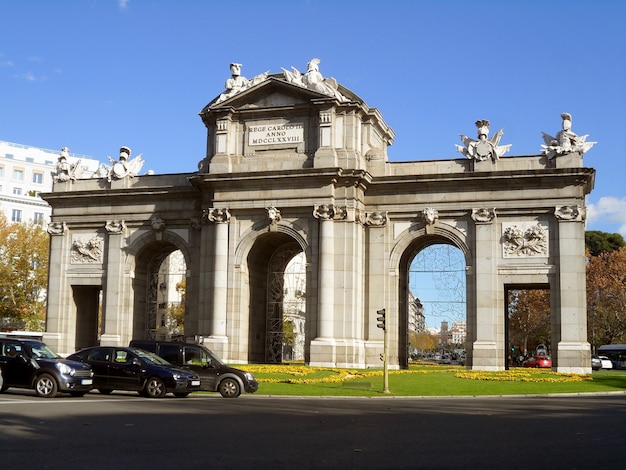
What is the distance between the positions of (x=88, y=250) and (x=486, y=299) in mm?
26254

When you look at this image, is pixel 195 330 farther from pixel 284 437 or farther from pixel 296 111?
pixel 284 437

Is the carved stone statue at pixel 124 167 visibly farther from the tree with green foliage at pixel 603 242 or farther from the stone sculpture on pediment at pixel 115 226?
the tree with green foliage at pixel 603 242

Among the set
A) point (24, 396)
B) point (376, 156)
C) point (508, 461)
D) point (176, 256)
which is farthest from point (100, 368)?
point (176, 256)

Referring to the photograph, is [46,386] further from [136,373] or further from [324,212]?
[324,212]

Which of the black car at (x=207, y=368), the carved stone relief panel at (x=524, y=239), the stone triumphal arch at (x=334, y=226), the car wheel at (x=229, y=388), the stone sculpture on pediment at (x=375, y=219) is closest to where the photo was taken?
the car wheel at (x=229, y=388)

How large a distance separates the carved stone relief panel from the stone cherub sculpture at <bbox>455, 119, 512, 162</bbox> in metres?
4.11

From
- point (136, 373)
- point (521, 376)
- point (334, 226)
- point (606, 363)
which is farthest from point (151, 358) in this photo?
point (606, 363)

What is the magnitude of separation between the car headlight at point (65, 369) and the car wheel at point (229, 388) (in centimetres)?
556

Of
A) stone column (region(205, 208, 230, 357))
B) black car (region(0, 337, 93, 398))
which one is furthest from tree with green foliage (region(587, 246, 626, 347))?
black car (region(0, 337, 93, 398))

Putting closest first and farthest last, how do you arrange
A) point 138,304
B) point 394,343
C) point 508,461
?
point 508,461, point 394,343, point 138,304

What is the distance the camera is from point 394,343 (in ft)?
162

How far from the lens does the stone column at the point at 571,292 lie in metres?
44.5

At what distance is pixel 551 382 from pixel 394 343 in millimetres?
13109

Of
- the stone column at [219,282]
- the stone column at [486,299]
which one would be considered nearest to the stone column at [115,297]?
the stone column at [219,282]
